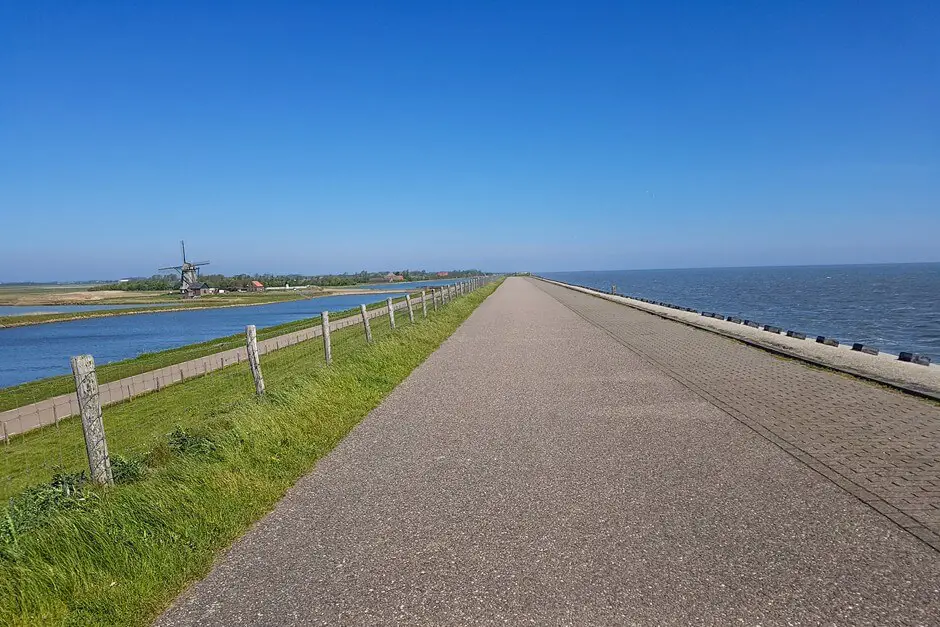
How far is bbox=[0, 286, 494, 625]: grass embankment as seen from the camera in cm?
336

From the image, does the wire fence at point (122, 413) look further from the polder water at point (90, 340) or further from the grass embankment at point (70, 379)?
the polder water at point (90, 340)

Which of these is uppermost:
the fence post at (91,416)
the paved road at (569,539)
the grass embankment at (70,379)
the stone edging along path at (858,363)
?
the fence post at (91,416)

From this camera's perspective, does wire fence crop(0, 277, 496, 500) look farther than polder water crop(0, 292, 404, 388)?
No

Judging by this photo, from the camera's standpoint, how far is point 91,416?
5.00 meters

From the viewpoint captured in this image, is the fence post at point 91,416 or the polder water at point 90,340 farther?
the polder water at point 90,340

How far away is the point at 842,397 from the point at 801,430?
93.0 inches

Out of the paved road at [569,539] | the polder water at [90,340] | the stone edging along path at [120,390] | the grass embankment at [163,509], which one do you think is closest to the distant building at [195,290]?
the polder water at [90,340]

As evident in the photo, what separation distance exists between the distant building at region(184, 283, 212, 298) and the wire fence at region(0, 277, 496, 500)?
90.1 metres

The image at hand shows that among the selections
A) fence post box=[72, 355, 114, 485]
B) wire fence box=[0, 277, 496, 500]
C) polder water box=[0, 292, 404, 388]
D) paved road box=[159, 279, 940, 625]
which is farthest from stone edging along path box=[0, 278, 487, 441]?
paved road box=[159, 279, 940, 625]

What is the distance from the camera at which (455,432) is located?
23.2ft

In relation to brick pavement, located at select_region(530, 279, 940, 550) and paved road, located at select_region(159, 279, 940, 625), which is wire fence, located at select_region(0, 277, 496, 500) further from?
brick pavement, located at select_region(530, 279, 940, 550)

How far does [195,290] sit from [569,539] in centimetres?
11184

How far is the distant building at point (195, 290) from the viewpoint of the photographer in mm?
100838

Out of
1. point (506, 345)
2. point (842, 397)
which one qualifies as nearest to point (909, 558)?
point (842, 397)
